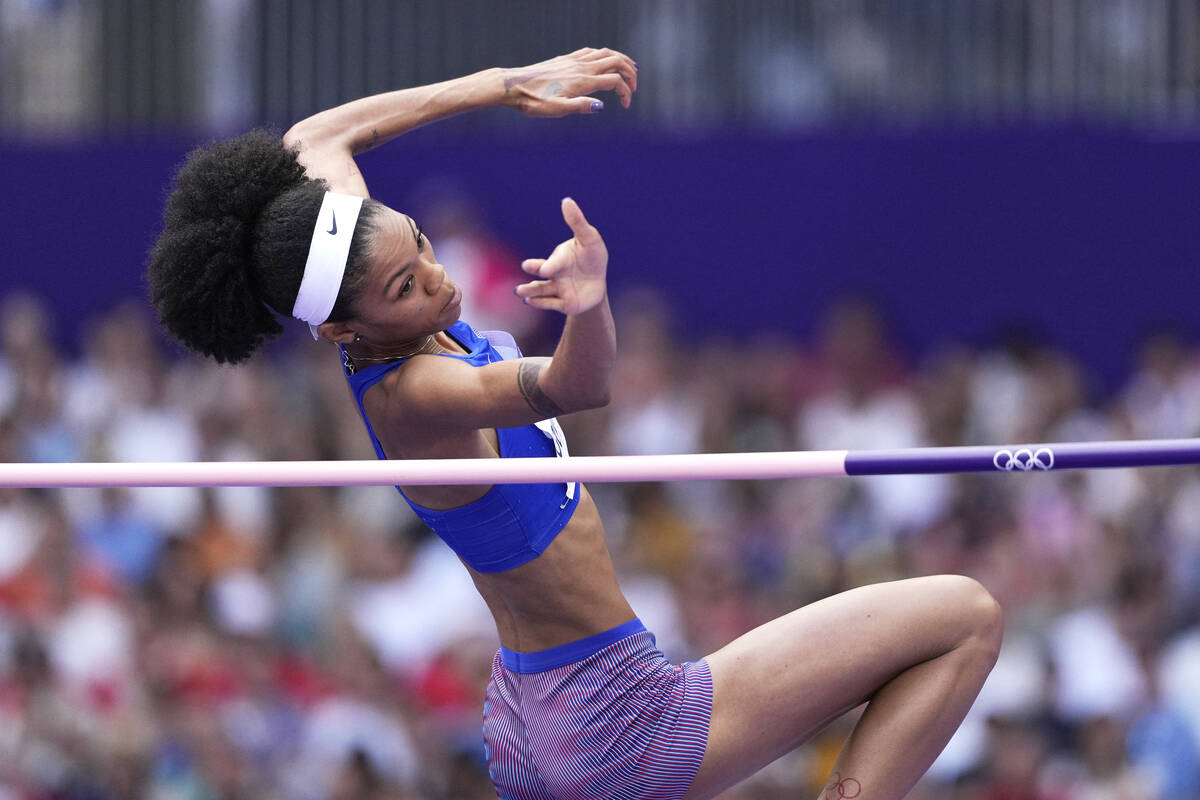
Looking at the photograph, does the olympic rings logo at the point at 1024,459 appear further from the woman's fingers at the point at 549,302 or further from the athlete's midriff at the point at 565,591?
the woman's fingers at the point at 549,302

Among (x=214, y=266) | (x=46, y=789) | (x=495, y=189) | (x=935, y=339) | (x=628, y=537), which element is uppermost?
(x=214, y=266)

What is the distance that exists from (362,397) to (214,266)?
48 cm

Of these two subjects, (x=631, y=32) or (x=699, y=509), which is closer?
(x=699, y=509)

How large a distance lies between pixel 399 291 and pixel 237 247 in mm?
404

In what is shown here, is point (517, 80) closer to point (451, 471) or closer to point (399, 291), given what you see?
point (399, 291)

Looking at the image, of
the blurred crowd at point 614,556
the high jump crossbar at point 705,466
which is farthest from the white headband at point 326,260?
the blurred crowd at point 614,556

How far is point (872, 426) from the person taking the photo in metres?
8.97

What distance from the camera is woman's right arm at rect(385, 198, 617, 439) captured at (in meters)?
3.80

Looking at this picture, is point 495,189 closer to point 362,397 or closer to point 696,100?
point 696,100

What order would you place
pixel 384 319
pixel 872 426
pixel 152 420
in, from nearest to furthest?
pixel 384 319, pixel 872 426, pixel 152 420

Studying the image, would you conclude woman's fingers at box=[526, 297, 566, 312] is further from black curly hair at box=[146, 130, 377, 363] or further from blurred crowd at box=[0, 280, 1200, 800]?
blurred crowd at box=[0, 280, 1200, 800]

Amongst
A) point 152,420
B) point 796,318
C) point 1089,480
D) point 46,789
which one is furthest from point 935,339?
point 46,789

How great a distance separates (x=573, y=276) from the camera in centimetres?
381

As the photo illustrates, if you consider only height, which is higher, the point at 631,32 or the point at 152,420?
the point at 631,32
